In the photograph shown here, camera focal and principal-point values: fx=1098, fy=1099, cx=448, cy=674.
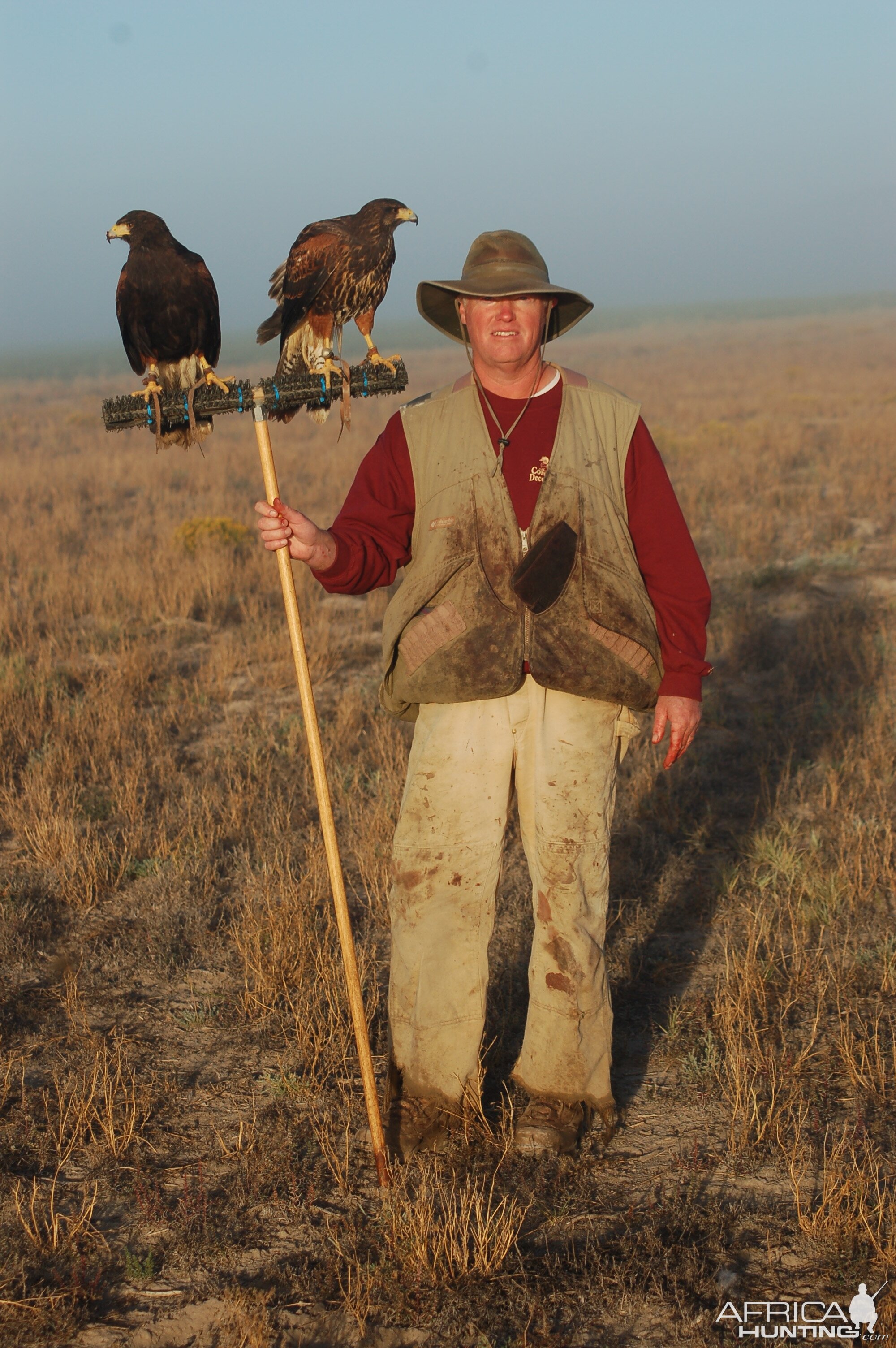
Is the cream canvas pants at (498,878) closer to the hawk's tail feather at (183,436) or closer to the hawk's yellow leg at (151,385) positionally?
the hawk's tail feather at (183,436)

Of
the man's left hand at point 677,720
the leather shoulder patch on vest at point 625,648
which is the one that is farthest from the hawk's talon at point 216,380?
the man's left hand at point 677,720

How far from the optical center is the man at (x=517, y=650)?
2971mm

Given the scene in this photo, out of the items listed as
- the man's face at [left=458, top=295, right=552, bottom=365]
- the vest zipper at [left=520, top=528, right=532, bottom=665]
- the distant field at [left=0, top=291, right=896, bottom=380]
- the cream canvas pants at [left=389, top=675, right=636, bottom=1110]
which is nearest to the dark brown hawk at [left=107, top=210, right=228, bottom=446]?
the man's face at [left=458, top=295, right=552, bottom=365]

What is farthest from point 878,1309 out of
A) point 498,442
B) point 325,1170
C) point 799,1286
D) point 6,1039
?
point 6,1039

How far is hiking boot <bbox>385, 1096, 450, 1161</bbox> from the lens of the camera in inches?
124

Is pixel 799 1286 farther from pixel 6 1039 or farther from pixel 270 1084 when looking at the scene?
pixel 6 1039

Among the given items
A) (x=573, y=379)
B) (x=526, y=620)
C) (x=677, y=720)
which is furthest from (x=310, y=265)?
(x=677, y=720)

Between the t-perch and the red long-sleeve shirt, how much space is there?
0.75 ft

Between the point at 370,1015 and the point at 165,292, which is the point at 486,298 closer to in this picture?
the point at 165,292

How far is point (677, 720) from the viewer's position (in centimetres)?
311

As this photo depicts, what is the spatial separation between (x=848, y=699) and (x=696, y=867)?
7.41 ft

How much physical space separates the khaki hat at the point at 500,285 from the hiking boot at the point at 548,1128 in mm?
2218

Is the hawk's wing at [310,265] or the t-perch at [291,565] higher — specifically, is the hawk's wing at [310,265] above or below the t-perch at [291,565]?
above

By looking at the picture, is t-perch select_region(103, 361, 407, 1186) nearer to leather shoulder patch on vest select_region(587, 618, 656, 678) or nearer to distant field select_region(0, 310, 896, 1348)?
distant field select_region(0, 310, 896, 1348)
